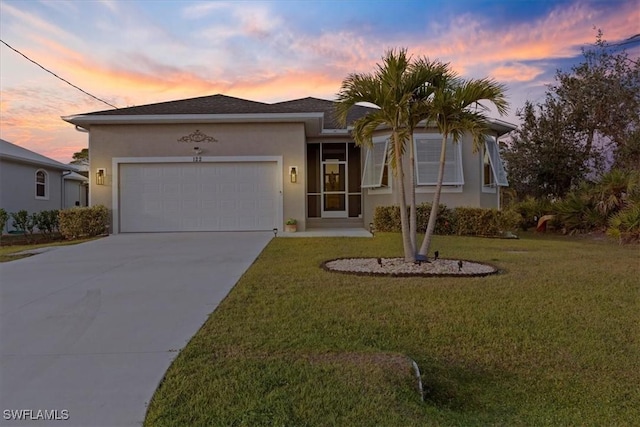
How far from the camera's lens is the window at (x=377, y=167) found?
14.3 m

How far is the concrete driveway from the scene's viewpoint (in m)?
2.88

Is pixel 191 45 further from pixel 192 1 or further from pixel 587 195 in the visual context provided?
pixel 587 195

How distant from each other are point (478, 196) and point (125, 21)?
12.2 m

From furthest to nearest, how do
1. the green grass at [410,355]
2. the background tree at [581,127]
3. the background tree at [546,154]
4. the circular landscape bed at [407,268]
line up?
1. the background tree at [546,154]
2. the background tree at [581,127]
3. the circular landscape bed at [407,268]
4. the green grass at [410,355]

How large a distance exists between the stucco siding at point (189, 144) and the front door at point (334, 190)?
9.78 feet

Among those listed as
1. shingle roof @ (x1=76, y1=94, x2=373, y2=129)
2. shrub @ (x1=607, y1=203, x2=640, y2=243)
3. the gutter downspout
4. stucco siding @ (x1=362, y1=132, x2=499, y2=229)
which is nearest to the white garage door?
shingle roof @ (x1=76, y1=94, x2=373, y2=129)

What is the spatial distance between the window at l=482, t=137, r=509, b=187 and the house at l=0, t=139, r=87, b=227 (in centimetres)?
1788

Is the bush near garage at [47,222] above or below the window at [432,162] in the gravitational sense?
below

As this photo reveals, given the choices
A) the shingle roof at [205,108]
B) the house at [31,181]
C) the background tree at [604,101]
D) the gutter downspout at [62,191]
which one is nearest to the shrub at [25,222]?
the house at [31,181]

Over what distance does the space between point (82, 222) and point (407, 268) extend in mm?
10328

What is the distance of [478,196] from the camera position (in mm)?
14438

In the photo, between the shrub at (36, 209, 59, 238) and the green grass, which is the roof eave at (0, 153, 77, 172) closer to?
the shrub at (36, 209, 59, 238)

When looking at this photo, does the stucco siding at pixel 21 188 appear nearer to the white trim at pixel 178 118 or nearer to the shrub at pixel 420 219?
the white trim at pixel 178 118

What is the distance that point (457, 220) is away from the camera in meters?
13.3
